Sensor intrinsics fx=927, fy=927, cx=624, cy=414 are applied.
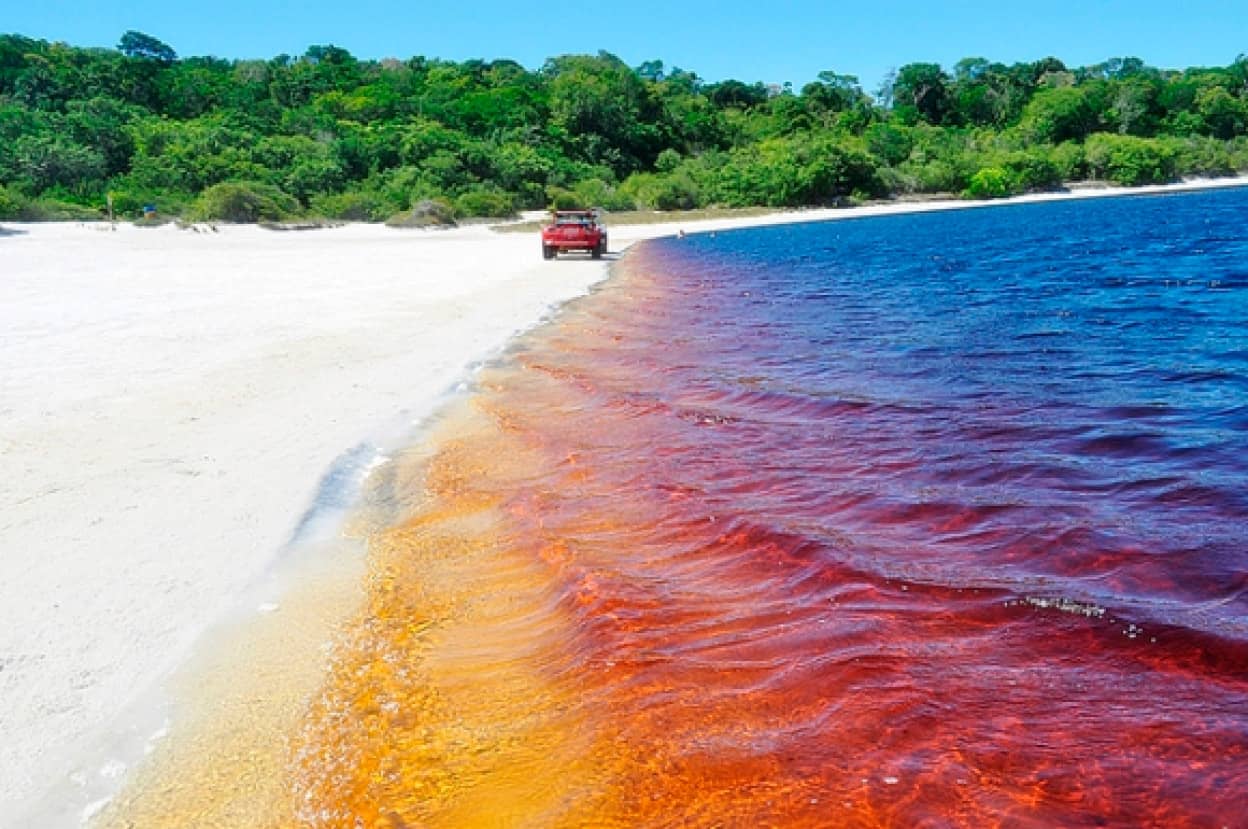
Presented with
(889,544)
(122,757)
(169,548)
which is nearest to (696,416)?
(889,544)

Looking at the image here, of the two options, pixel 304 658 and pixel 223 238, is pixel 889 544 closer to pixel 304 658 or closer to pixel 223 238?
pixel 304 658

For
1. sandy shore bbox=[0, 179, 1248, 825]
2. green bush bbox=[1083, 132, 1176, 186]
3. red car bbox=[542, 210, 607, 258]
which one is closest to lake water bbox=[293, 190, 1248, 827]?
sandy shore bbox=[0, 179, 1248, 825]

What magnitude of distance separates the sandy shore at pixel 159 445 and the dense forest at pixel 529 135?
3199 centimetres

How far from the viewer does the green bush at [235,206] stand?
1837 inches

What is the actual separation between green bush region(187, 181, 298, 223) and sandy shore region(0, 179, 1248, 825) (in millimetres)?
26147

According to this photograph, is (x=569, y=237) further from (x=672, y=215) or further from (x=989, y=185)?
(x=989, y=185)

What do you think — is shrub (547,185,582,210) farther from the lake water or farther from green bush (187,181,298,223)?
the lake water

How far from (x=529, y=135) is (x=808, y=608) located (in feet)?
294

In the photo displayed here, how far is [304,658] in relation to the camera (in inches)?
189

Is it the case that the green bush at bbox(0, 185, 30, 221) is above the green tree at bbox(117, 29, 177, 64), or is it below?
below

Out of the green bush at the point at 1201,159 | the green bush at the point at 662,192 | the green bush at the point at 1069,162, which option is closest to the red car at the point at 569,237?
the green bush at the point at 662,192

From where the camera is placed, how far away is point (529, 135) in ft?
294

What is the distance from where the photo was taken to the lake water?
3742mm

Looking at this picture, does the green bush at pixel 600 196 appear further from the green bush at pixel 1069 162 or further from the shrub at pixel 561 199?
the green bush at pixel 1069 162
